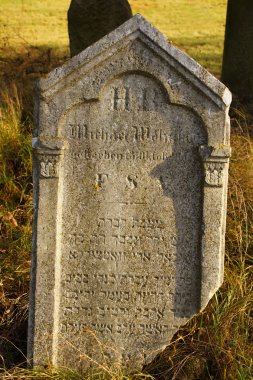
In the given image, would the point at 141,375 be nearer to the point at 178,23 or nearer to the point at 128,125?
the point at 128,125

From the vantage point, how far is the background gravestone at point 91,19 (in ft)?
29.5

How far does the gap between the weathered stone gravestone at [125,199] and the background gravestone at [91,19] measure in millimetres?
4823

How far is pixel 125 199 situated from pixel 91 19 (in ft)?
16.9

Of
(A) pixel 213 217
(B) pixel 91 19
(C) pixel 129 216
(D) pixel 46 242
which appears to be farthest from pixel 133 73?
(B) pixel 91 19

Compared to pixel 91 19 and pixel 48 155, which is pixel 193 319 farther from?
pixel 91 19

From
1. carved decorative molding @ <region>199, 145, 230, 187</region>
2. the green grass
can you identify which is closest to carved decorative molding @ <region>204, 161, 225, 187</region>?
carved decorative molding @ <region>199, 145, 230, 187</region>

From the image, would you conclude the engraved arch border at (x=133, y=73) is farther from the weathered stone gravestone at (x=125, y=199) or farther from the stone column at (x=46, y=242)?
the stone column at (x=46, y=242)

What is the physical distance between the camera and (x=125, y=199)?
443 cm

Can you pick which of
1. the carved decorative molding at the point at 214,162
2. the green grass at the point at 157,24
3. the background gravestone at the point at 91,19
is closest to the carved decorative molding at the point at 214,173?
the carved decorative molding at the point at 214,162

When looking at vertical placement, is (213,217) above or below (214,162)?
below

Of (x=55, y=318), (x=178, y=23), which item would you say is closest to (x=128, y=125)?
(x=55, y=318)

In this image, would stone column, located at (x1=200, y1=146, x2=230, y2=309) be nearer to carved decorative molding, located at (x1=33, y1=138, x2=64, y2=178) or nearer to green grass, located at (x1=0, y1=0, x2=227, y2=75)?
carved decorative molding, located at (x1=33, y1=138, x2=64, y2=178)

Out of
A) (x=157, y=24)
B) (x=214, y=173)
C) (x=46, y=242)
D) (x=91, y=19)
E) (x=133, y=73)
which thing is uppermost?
(x=157, y=24)

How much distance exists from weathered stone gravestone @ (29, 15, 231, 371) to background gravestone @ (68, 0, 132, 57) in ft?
15.8
